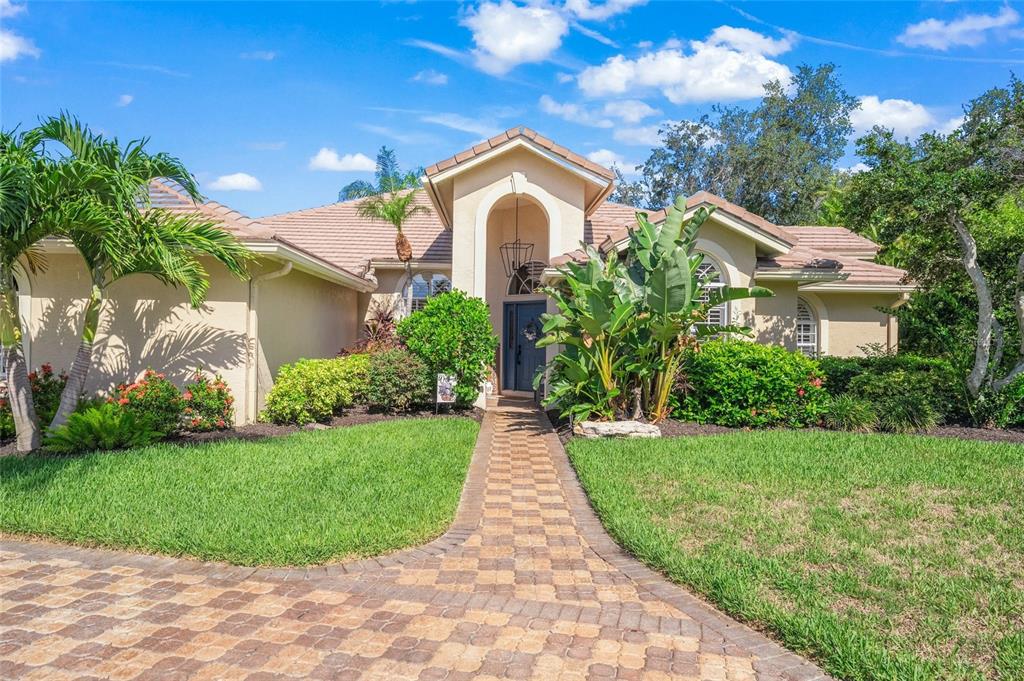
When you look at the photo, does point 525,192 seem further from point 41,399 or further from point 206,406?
point 41,399

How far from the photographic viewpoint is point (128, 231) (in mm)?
8359

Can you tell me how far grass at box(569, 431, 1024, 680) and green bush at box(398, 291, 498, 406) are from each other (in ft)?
14.4

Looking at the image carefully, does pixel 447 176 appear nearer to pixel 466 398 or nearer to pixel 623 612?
pixel 466 398

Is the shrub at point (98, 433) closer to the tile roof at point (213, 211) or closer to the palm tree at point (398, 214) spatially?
the tile roof at point (213, 211)

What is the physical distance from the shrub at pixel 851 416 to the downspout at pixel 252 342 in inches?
407

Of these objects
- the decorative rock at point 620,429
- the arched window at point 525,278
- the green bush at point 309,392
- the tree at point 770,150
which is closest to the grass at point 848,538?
the decorative rock at point 620,429

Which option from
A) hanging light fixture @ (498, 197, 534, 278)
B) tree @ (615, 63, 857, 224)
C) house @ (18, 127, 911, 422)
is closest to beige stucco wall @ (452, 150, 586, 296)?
house @ (18, 127, 911, 422)

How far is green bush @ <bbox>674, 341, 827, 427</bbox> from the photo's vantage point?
36.9 ft

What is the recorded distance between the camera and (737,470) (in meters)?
7.91

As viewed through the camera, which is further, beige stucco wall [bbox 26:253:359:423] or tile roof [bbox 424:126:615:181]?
tile roof [bbox 424:126:615:181]

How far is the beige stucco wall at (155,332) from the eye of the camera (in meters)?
10.8

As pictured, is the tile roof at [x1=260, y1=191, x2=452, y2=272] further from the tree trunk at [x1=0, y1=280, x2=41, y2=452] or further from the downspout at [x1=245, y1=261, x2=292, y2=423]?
the tree trunk at [x1=0, y1=280, x2=41, y2=452]

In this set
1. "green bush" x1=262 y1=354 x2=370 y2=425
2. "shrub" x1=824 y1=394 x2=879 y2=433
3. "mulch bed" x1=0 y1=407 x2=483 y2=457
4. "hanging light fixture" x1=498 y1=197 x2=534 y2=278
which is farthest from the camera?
"hanging light fixture" x1=498 y1=197 x2=534 y2=278

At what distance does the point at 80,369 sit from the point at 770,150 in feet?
115
